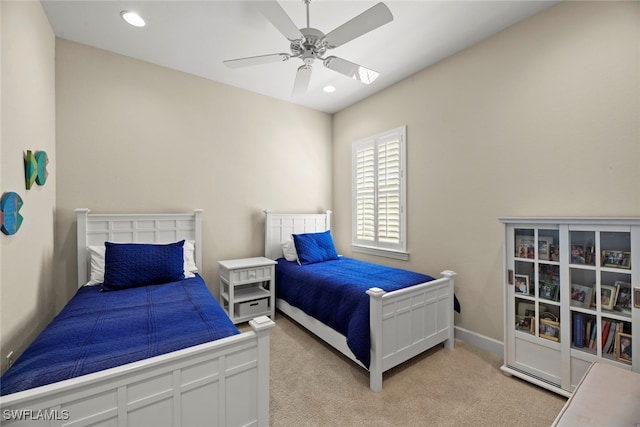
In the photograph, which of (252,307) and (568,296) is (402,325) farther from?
(252,307)

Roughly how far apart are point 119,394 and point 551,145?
3.11 metres

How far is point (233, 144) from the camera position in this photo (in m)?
3.48

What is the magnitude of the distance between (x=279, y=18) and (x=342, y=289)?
2.04m

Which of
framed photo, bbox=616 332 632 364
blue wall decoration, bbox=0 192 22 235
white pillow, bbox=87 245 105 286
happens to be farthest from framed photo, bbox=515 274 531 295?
white pillow, bbox=87 245 105 286

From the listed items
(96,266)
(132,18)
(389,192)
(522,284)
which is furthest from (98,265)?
(522,284)

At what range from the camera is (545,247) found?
80.1 inches

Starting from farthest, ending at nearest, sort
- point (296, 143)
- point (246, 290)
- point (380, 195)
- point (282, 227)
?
point (296, 143)
point (282, 227)
point (380, 195)
point (246, 290)

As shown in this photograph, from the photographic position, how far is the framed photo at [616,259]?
170cm

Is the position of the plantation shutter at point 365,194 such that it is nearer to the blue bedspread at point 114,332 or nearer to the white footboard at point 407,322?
the white footboard at point 407,322

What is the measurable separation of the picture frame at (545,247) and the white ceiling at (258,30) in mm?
1825

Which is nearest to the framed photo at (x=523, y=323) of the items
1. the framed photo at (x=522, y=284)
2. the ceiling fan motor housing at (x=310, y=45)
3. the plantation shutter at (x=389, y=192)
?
the framed photo at (x=522, y=284)

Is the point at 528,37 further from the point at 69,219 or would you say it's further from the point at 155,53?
the point at 69,219

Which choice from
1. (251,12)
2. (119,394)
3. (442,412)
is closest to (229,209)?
(251,12)

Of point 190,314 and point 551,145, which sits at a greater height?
point 551,145
